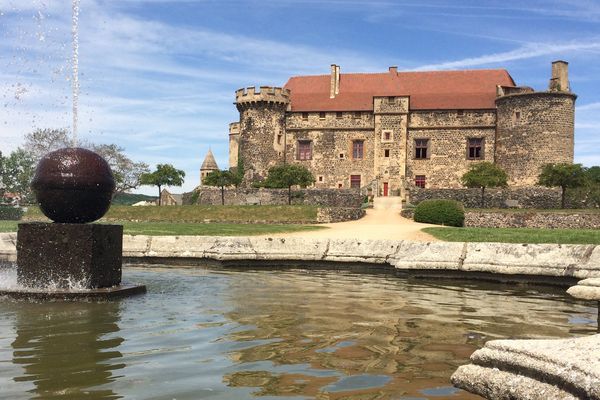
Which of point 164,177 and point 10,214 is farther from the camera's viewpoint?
point 164,177

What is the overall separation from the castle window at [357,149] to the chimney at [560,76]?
56.0 feet

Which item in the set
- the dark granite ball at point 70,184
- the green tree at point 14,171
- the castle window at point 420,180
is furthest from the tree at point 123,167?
the dark granite ball at point 70,184

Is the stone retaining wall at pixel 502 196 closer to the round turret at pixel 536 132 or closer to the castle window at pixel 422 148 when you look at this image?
the round turret at pixel 536 132

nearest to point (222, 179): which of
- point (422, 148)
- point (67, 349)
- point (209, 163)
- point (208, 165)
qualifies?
point (422, 148)

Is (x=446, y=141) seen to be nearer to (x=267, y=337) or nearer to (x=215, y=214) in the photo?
(x=215, y=214)

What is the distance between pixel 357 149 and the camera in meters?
53.9

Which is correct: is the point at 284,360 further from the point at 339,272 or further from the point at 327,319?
the point at 339,272

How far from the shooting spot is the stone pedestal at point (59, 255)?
341 inches

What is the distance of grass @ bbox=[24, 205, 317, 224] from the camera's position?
34281 mm

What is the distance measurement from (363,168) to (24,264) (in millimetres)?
46401

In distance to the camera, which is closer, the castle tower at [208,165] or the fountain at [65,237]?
the fountain at [65,237]

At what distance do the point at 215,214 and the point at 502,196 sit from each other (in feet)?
69.2

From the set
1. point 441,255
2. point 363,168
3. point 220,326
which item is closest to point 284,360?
point 220,326

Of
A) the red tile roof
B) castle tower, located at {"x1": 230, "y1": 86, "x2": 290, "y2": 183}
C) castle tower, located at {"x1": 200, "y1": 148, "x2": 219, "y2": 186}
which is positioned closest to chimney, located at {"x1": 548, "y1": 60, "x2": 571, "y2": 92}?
the red tile roof
